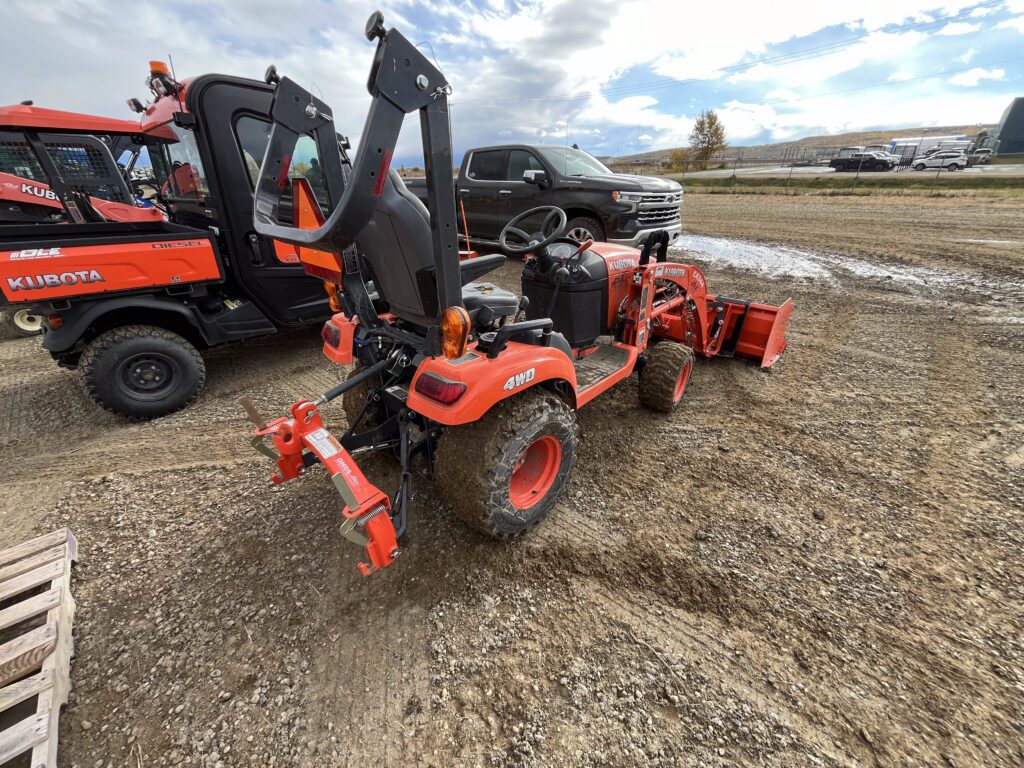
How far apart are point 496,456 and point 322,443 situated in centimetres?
77

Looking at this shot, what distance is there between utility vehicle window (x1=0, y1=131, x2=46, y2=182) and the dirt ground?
4.55m

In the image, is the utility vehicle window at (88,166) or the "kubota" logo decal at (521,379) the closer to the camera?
the "kubota" logo decal at (521,379)

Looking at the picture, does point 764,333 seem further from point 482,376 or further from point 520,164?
point 520,164

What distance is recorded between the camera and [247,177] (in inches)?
151

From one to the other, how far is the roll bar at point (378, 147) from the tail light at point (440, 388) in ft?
1.14

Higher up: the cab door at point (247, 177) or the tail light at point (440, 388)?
the cab door at point (247, 177)

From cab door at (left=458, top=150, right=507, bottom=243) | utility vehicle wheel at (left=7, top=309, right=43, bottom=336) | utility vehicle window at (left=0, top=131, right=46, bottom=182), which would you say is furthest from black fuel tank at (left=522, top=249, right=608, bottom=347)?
utility vehicle window at (left=0, top=131, right=46, bottom=182)

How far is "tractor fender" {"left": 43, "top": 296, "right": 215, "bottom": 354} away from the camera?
3225mm

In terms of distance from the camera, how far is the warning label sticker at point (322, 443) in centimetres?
191

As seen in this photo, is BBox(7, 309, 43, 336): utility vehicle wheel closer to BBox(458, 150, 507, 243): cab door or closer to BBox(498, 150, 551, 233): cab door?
BBox(458, 150, 507, 243): cab door

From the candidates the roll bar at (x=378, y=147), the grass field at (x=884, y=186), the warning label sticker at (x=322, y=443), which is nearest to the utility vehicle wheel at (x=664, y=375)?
the roll bar at (x=378, y=147)

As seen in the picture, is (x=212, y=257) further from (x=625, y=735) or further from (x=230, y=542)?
(x=625, y=735)

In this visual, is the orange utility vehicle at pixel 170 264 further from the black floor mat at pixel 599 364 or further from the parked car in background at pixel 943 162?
the parked car in background at pixel 943 162

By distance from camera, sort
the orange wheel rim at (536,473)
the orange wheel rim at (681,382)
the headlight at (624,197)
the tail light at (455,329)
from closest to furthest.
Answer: the tail light at (455,329) < the orange wheel rim at (536,473) < the orange wheel rim at (681,382) < the headlight at (624,197)
